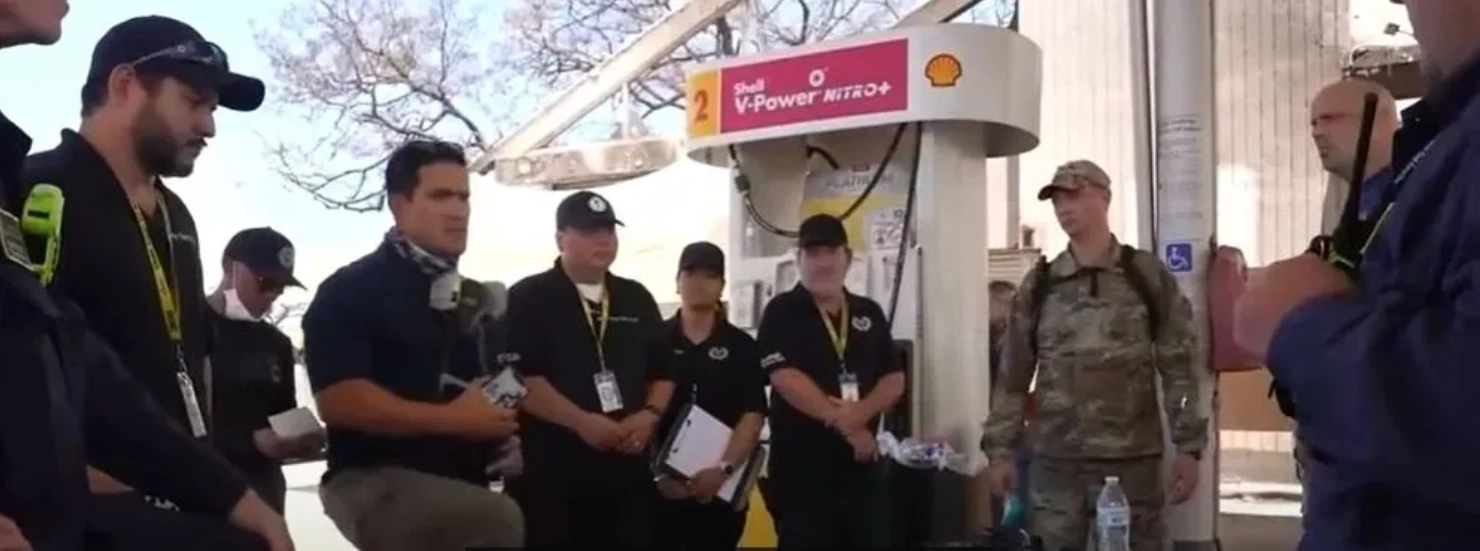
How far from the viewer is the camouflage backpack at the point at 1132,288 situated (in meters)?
4.88

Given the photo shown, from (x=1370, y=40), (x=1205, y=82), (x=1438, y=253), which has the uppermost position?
(x=1370, y=40)

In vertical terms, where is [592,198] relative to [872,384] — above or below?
above

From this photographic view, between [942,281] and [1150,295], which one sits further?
[942,281]

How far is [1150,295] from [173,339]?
3.08 meters

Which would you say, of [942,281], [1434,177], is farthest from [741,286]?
[1434,177]

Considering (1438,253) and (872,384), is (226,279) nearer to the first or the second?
(872,384)

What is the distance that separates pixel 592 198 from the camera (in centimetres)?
Answer: 516

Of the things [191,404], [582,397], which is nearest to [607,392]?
[582,397]

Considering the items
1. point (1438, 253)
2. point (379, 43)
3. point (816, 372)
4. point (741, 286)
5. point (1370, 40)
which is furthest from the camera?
point (379, 43)

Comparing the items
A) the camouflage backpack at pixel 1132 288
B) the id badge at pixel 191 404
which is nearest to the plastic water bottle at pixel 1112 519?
the camouflage backpack at pixel 1132 288

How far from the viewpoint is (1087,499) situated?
194 inches

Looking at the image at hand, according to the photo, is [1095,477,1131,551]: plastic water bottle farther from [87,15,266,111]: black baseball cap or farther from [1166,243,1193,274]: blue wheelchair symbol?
[87,15,266,111]: black baseball cap

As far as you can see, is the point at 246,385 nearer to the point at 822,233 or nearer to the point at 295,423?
the point at 295,423

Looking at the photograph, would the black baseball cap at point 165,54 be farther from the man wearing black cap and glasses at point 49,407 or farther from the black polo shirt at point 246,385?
the black polo shirt at point 246,385
